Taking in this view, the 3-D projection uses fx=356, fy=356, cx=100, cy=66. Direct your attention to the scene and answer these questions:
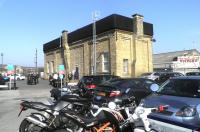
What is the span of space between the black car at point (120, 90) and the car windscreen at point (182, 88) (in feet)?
10.8

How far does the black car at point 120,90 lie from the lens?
12422mm

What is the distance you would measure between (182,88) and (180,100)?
96 cm

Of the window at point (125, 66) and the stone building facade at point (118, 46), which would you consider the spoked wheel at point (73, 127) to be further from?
the window at point (125, 66)

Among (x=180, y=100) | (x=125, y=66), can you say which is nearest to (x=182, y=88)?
(x=180, y=100)

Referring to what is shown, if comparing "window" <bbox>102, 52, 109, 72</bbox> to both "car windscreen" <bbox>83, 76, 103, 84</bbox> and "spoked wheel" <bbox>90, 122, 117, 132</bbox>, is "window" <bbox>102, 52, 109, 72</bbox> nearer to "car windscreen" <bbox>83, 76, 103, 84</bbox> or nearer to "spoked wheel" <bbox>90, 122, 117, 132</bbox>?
"car windscreen" <bbox>83, 76, 103, 84</bbox>

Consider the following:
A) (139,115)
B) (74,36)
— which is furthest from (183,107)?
(74,36)

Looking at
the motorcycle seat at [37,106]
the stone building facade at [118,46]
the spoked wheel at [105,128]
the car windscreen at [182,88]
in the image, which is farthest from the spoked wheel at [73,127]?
the stone building facade at [118,46]

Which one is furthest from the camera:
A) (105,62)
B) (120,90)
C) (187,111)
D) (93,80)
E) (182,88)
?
(105,62)

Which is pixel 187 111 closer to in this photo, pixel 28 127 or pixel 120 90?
pixel 28 127

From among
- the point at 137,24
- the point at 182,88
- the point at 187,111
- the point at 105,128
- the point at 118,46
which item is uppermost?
the point at 137,24

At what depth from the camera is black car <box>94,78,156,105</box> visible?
12.4m

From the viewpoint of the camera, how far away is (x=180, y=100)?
25.1ft

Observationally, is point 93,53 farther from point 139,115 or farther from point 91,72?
point 139,115

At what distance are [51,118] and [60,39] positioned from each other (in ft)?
138
